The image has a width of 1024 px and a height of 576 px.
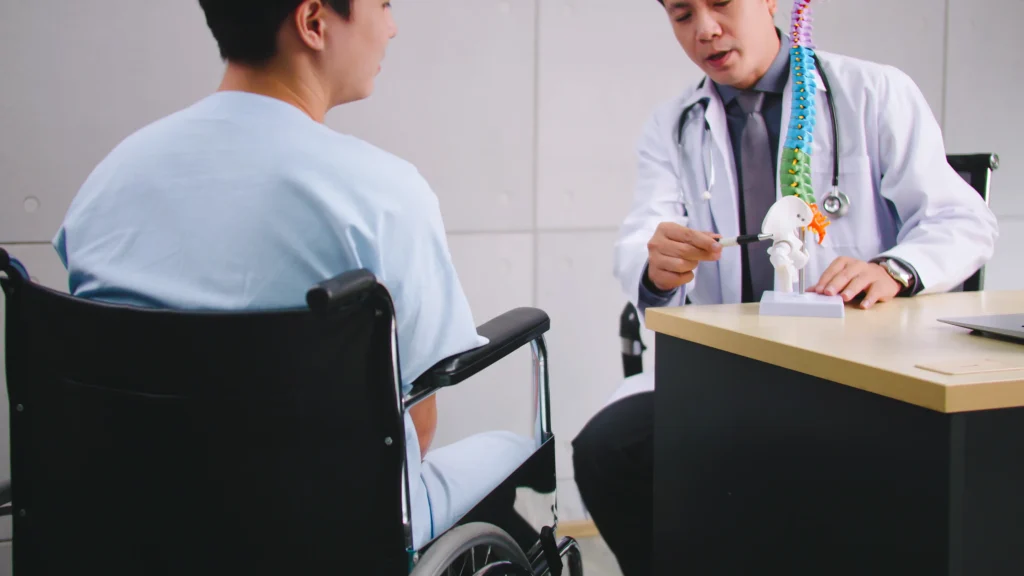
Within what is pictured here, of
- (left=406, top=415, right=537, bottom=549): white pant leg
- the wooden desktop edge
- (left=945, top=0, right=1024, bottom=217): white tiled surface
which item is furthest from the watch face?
(left=945, top=0, right=1024, bottom=217): white tiled surface

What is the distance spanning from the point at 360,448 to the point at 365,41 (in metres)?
0.52

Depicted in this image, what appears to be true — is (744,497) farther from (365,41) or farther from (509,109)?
(509,109)

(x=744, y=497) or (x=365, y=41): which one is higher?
(x=365, y=41)

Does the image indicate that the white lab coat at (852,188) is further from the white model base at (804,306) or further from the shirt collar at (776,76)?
the white model base at (804,306)

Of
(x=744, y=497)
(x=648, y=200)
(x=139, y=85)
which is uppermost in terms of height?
(x=139, y=85)

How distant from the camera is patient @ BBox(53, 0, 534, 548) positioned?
0.76 m

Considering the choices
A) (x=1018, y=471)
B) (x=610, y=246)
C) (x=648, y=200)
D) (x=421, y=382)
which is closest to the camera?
(x=1018, y=471)

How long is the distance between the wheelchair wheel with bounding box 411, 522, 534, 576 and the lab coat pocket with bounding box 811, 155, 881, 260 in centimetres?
100

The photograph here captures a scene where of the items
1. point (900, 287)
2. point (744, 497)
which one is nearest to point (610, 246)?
point (900, 287)

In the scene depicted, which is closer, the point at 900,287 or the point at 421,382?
the point at 421,382

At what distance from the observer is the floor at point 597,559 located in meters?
1.91

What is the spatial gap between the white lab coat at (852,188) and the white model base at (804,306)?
390mm

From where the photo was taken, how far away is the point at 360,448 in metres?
0.74

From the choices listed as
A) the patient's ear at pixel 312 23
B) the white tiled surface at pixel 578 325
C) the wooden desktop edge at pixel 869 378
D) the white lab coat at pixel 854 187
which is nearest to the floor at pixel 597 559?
the white tiled surface at pixel 578 325
